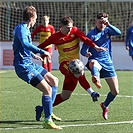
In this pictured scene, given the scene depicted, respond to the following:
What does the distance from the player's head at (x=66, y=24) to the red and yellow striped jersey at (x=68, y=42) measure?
0.41ft

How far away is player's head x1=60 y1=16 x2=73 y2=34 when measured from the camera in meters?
8.49

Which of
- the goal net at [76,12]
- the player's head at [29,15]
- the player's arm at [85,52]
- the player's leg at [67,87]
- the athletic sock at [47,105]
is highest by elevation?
the goal net at [76,12]

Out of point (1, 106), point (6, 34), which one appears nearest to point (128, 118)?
point (1, 106)

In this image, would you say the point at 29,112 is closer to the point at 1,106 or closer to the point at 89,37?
the point at 1,106

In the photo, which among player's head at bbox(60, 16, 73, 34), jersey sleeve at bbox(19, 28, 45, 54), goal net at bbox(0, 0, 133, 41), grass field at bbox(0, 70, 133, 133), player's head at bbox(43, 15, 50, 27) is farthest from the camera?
goal net at bbox(0, 0, 133, 41)

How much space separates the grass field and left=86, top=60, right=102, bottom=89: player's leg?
620 mm

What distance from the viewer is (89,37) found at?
8922 millimetres

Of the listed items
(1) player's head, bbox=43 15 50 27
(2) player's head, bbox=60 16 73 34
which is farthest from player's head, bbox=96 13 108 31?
(1) player's head, bbox=43 15 50 27

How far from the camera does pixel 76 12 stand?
26719 millimetres

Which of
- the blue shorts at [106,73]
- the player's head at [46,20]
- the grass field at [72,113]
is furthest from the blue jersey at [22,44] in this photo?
the player's head at [46,20]

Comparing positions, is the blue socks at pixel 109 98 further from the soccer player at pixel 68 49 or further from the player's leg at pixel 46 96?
the player's leg at pixel 46 96

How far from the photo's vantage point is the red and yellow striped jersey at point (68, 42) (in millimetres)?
8742

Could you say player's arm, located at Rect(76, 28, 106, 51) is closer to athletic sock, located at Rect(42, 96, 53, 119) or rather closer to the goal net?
athletic sock, located at Rect(42, 96, 53, 119)

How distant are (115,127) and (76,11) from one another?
19346mm
